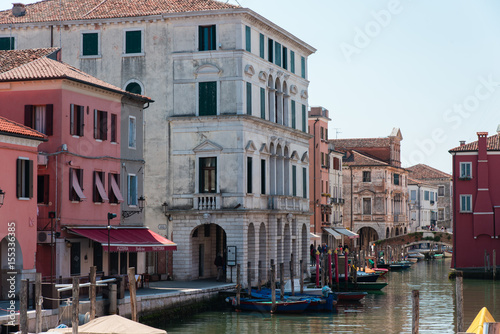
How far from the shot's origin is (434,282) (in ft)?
197

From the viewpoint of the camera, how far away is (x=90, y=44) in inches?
1801

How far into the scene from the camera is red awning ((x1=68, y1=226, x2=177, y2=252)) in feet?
112

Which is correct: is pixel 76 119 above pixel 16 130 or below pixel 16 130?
above

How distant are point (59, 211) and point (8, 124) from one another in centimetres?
469

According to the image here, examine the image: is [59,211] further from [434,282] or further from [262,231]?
[434,282]

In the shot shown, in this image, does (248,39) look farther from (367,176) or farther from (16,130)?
(367,176)

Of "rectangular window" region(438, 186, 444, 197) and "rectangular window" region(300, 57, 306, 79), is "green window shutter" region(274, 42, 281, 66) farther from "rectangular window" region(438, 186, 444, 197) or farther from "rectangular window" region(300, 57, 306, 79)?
"rectangular window" region(438, 186, 444, 197)

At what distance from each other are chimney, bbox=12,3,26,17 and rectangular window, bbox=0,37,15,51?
158cm

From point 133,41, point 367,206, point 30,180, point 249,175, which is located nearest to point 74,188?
point 30,180

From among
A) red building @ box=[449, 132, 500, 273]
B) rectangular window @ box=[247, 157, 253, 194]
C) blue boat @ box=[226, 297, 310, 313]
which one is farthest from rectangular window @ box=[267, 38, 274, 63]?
red building @ box=[449, 132, 500, 273]

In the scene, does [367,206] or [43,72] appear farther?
[367,206]

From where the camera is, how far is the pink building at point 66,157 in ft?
110

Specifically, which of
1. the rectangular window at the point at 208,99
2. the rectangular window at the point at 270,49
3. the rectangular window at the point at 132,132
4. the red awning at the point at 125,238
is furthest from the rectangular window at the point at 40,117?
the rectangular window at the point at 270,49

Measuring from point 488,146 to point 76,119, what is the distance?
32.8 m
